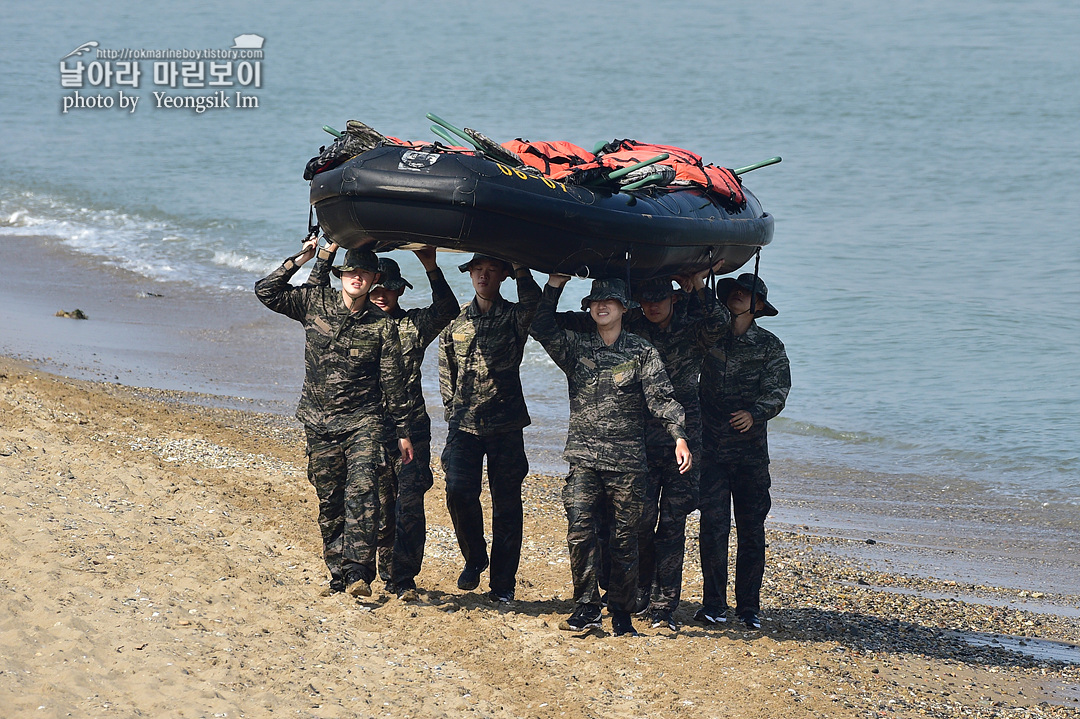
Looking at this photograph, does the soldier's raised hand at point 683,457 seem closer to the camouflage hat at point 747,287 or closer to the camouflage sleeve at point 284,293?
the camouflage hat at point 747,287

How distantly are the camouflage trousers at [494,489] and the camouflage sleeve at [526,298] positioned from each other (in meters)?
0.64

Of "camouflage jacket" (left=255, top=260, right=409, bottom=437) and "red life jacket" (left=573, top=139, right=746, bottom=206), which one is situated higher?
"red life jacket" (left=573, top=139, right=746, bottom=206)

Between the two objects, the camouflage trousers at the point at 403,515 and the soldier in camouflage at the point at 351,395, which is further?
the camouflage trousers at the point at 403,515

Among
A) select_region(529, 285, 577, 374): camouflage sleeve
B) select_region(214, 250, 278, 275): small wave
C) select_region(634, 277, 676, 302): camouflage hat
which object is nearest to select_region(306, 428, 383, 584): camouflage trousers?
select_region(529, 285, 577, 374): camouflage sleeve

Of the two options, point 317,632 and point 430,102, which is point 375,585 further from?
point 430,102

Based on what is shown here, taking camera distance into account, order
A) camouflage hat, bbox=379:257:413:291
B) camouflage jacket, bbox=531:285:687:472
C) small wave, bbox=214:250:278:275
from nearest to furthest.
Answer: camouflage jacket, bbox=531:285:687:472
camouflage hat, bbox=379:257:413:291
small wave, bbox=214:250:278:275

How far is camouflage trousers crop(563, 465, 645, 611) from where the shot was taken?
233 inches

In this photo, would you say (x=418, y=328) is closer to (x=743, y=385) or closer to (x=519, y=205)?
(x=519, y=205)

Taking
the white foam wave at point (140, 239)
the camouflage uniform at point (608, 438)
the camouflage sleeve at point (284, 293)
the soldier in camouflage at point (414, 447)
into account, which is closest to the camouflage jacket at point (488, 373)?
the soldier in camouflage at point (414, 447)

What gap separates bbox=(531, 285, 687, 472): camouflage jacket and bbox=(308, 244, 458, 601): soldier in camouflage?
543mm

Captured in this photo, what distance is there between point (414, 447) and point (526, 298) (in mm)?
966

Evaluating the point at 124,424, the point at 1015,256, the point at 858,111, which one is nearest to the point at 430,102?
the point at 858,111

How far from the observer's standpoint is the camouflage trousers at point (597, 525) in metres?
5.93

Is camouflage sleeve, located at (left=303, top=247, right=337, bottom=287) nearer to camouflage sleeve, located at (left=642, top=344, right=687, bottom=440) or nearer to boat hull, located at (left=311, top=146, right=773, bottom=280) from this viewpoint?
boat hull, located at (left=311, top=146, right=773, bottom=280)
